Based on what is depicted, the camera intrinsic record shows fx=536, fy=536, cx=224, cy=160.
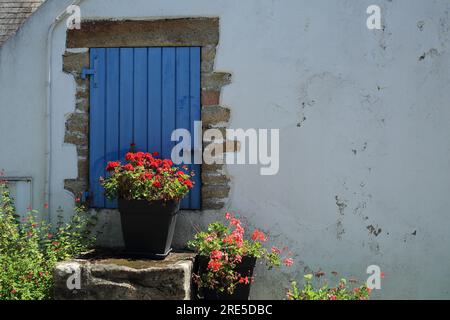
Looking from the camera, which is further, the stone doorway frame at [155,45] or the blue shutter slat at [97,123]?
the blue shutter slat at [97,123]

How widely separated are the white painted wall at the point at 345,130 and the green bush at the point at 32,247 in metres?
0.97

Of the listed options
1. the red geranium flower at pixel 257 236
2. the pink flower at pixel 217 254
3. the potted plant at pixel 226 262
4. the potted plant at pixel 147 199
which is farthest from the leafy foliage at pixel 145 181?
the red geranium flower at pixel 257 236

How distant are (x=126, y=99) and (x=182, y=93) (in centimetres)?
54

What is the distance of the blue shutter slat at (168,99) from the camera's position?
198 inches

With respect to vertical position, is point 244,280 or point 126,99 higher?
point 126,99

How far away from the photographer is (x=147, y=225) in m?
4.49

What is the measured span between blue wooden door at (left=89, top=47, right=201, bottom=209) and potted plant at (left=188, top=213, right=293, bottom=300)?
602 mm

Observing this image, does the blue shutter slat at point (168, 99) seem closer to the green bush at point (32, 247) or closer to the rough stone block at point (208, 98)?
the rough stone block at point (208, 98)

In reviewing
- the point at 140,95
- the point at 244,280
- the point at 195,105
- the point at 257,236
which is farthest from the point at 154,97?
the point at 244,280

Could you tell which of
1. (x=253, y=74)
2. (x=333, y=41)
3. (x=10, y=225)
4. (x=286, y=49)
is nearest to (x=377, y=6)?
(x=333, y=41)

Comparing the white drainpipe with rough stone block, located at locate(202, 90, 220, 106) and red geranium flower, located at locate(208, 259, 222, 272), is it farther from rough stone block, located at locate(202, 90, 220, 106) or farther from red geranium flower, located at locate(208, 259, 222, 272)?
red geranium flower, located at locate(208, 259, 222, 272)

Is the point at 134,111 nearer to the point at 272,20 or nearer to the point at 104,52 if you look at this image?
the point at 104,52

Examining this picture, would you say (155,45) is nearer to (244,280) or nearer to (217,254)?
(217,254)

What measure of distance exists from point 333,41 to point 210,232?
2085mm
